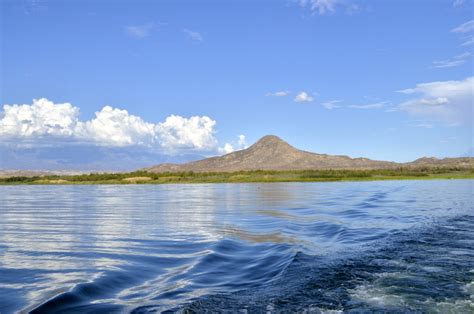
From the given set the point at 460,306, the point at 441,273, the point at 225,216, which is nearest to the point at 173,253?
the point at 441,273

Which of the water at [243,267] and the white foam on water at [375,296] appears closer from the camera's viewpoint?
the white foam on water at [375,296]

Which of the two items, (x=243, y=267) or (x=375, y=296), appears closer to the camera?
(x=375, y=296)

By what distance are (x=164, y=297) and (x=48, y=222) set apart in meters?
24.7

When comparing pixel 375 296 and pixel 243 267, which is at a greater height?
pixel 375 296

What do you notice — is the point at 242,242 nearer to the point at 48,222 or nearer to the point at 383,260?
the point at 383,260

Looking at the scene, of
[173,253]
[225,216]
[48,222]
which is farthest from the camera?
[225,216]

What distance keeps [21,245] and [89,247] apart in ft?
12.6

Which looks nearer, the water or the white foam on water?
the white foam on water

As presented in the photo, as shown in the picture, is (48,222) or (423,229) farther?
(48,222)

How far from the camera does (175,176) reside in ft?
552

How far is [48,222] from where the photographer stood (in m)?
33.8

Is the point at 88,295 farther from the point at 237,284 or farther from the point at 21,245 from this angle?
the point at 21,245

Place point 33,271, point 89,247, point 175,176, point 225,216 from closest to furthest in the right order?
1. point 33,271
2. point 89,247
3. point 225,216
4. point 175,176

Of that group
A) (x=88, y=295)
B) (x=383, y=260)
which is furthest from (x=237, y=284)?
(x=383, y=260)
